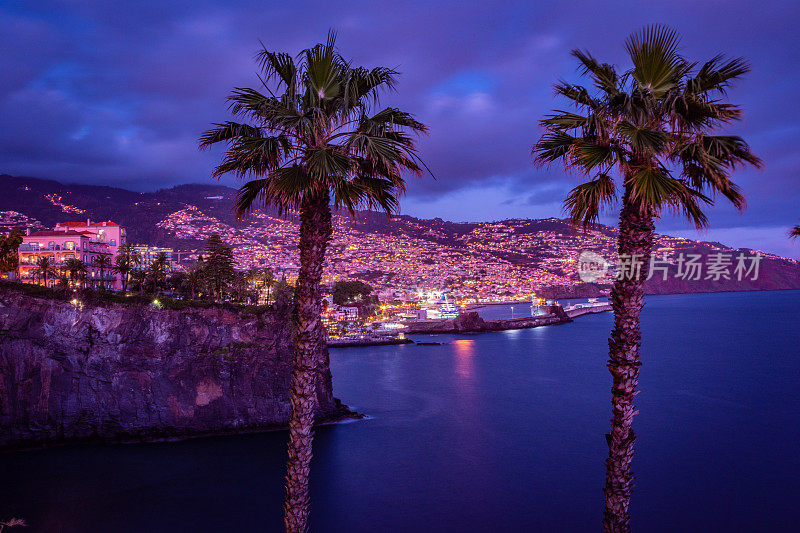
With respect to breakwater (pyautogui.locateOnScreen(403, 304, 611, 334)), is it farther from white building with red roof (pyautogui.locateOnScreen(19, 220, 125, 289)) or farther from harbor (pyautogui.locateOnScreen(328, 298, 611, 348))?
white building with red roof (pyautogui.locateOnScreen(19, 220, 125, 289))

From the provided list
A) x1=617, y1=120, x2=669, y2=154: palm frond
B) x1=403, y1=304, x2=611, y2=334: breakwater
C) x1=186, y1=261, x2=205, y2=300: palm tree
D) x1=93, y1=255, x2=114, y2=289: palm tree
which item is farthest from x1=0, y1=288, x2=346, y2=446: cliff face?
x1=403, y1=304, x2=611, y2=334: breakwater

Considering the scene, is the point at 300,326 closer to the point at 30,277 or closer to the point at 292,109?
the point at 292,109

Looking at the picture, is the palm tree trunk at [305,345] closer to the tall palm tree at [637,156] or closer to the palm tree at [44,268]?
the tall palm tree at [637,156]

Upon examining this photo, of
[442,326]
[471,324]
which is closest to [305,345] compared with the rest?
[471,324]

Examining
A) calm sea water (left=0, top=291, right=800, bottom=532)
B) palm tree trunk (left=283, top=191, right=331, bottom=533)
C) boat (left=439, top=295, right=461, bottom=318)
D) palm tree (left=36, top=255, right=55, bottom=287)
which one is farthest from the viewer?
boat (left=439, top=295, right=461, bottom=318)

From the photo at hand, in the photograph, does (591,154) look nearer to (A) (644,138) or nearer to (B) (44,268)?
(A) (644,138)

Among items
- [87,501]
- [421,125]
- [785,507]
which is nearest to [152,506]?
[87,501]
